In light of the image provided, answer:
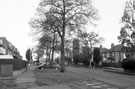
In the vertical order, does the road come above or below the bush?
below

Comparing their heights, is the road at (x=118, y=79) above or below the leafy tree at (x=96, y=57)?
below

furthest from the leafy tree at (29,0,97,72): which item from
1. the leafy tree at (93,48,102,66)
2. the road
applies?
the leafy tree at (93,48,102,66)

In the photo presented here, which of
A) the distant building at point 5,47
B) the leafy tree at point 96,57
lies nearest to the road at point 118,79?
the distant building at point 5,47

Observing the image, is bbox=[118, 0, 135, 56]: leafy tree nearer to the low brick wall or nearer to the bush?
the bush

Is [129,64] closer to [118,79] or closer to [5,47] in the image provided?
[118,79]

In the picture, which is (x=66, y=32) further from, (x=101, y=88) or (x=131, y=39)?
(x=101, y=88)

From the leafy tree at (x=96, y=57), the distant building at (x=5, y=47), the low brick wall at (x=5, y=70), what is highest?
the distant building at (x=5, y=47)

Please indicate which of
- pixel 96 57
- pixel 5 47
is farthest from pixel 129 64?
pixel 5 47

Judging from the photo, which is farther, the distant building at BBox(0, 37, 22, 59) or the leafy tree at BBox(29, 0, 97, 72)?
the distant building at BBox(0, 37, 22, 59)

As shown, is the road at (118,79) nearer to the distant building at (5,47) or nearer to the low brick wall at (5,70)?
the low brick wall at (5,70)

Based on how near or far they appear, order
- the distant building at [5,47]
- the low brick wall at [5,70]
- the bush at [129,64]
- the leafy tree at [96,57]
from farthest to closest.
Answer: the leafy tree at [96,57]
the distant building at [5,47]
the bush at [129,64]
the low brick wall at [5,70]

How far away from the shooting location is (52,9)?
105 ft

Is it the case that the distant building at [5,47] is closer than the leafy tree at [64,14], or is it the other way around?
the leafy tree at [64,14]

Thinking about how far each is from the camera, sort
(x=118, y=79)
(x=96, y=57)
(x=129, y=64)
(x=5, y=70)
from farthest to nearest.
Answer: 1. (x=96, y=57)
2. (x=129, y=64)
3. (x=118, y=79)
4. (x=5, y=70)
